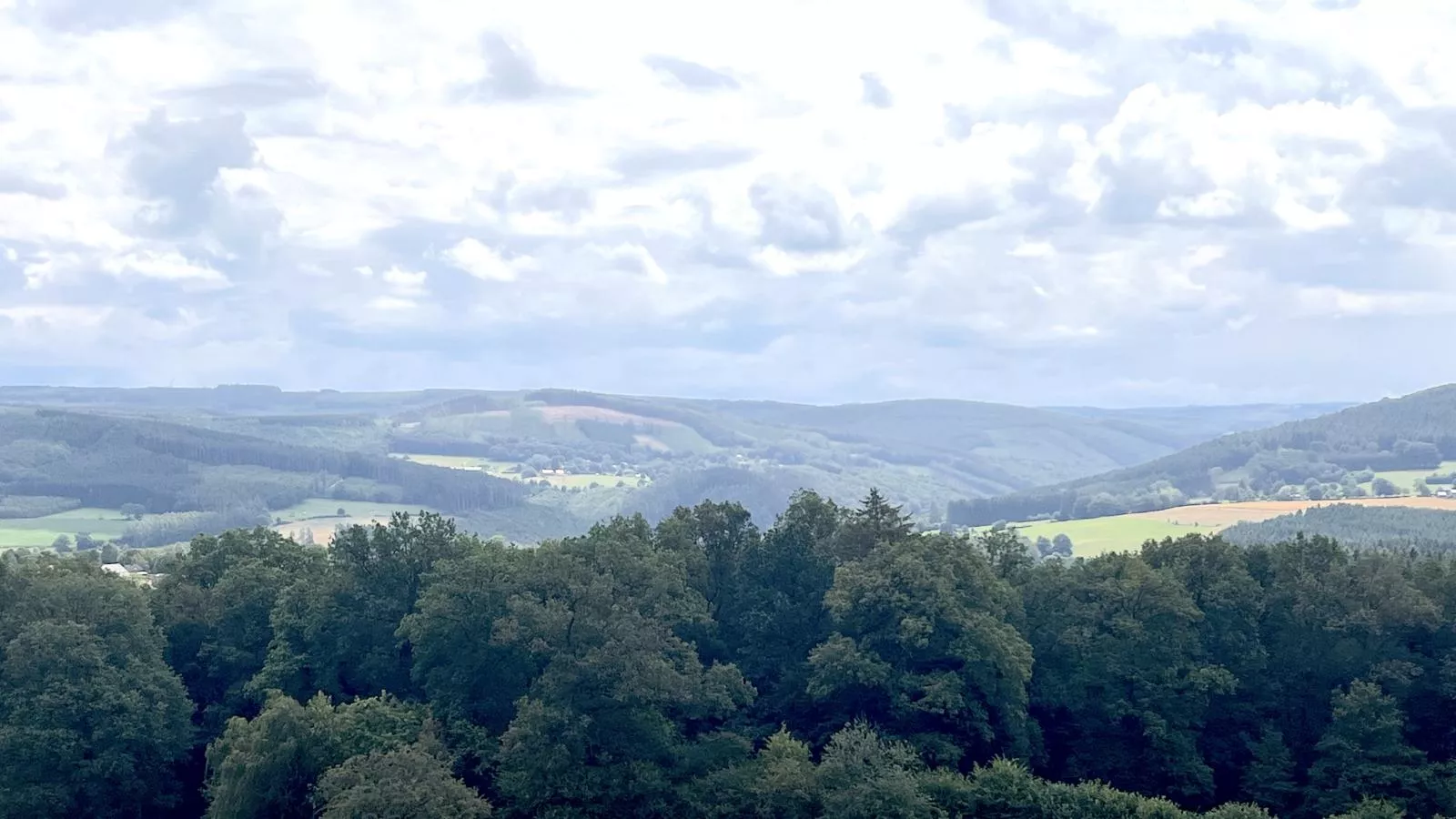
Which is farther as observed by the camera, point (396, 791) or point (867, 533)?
point (867, 533)

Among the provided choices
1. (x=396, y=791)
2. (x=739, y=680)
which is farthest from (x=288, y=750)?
(x=739, y=680)

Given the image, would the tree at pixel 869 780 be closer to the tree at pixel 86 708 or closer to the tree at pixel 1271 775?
the tree at pixel 1271 775

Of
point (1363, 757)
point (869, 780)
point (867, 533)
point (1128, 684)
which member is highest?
point (867, 533)

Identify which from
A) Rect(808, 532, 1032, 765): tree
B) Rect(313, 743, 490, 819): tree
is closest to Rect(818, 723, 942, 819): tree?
Rect(808, 532, 1032, 765): tree

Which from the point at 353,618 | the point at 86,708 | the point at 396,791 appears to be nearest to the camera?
the point at 396,791

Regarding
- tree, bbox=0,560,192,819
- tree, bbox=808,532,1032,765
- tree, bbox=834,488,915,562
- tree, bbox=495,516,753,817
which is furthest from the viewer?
tree, bbox=834,488,915,562

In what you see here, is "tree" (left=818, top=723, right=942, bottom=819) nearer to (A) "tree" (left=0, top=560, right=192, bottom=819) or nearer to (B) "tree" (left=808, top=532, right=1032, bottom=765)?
(B) "tree" (left=808, top=532, right=1032, bottom=765)

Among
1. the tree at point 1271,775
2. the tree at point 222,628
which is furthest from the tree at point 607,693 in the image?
the tree at point 1271,775

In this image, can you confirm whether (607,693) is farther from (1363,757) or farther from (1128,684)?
(1363,757)

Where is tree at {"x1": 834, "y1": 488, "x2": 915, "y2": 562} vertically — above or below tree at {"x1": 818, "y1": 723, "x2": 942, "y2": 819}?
above
